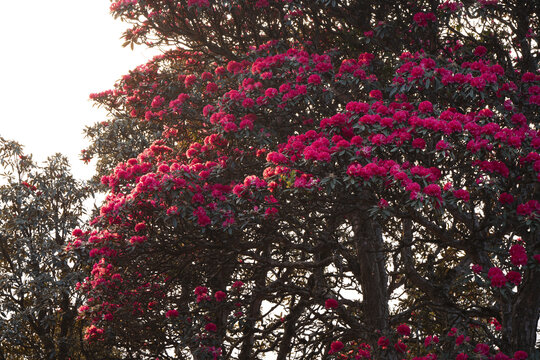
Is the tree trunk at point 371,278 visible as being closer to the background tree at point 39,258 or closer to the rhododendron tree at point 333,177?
the rhododendron tree at point 333,177

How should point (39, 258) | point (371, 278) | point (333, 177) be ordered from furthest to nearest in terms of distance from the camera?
1. point (39, 258)
2. point (371, 278)
3. point (333, 177)

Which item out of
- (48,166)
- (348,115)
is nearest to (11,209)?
(48,166)

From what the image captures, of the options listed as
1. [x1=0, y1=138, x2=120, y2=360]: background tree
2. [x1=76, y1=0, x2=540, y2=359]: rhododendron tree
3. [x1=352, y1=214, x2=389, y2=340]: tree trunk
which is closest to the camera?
[x1=76, y1=0, x2=540, y2=359]: rhododendron tree

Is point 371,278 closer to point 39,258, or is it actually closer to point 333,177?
point 333,177

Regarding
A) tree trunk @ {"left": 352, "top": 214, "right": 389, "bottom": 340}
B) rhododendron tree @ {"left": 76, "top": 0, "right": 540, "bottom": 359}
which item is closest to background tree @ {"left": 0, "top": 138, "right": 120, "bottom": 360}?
rhododendron tree @ {"left": 76, "top": 0, "right": 540, "bottom": 359}

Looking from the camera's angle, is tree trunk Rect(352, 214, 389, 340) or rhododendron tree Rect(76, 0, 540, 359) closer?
rhododendron tree Rect(76, 0, 540, 359)

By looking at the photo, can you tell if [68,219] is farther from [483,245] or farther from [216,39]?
[483,245]

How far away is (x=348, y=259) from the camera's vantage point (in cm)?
916

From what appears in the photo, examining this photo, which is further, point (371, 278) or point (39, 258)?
point (39, 258)

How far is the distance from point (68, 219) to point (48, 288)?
8.15 feet

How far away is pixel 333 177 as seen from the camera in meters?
5.72

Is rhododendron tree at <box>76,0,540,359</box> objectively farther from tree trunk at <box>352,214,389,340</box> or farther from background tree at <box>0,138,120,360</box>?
background tree at <box>0,138,120,360</box>

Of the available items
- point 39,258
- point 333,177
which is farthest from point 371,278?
point 39,258

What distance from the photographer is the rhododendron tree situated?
6.31 meters
